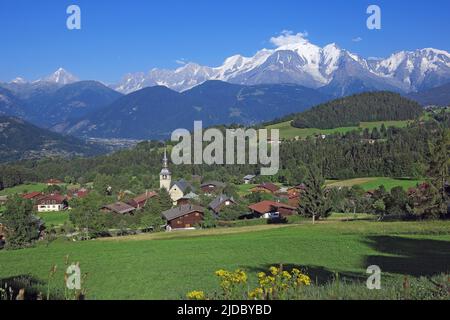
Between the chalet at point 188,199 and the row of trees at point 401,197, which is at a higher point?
the row of trees at point 401,197

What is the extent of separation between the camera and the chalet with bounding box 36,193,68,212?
9281 centimetres

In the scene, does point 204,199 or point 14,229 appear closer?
point 14,229

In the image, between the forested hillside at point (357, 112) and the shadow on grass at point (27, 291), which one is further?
the forested hillside at point (357, 112)

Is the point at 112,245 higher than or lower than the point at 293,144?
lower

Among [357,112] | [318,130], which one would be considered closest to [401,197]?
[318,130]

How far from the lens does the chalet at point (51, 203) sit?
92.8 m

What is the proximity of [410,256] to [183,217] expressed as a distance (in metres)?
39.0

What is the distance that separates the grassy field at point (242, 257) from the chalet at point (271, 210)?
2058cm

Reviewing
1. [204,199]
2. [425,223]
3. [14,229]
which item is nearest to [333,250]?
[425,223]

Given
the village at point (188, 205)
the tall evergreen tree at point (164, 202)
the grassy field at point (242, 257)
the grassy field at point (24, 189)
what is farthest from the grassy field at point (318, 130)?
the grassy field at point (242, 257)

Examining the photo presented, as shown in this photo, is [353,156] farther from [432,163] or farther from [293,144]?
[432,163]

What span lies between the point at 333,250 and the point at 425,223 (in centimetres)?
1399

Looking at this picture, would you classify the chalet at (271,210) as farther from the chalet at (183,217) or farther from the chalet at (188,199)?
the chalet at (188,199)
